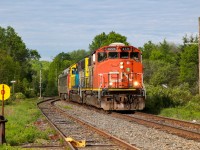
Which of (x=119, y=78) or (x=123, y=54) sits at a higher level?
(x=123, y=54)

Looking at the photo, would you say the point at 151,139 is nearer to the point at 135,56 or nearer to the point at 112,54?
the point at 112,54

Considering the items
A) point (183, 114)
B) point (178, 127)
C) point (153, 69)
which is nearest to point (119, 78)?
point (183, 114)

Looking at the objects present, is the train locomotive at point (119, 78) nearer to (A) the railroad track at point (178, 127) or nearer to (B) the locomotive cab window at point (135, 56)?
(B) the locomotive cab window at point (135, 56)

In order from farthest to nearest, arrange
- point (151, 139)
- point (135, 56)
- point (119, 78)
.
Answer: point (135, 56) < point (119, 78) < point (151, 139)

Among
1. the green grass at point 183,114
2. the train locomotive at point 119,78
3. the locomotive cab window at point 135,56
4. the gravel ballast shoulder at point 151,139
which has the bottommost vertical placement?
the gravel ballast shoulder at point 151,139

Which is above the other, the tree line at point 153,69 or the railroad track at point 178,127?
the tree line at point 153,69

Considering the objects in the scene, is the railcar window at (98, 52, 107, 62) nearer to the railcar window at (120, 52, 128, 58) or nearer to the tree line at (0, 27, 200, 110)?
the railcar window at (120, 52, 128, 58)

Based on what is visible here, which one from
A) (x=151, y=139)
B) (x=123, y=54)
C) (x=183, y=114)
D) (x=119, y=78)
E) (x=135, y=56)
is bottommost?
(x=151, y=139)

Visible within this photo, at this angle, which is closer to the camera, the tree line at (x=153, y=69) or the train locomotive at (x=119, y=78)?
the train locomotive at (x=119, y=78)

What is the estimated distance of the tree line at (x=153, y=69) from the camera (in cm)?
3009

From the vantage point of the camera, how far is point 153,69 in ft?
246

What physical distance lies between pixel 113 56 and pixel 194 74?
48.3 meters

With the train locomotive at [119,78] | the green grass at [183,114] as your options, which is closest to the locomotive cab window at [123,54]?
the train locomotive at [119,78]

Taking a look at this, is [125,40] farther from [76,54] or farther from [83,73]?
[76,54]
